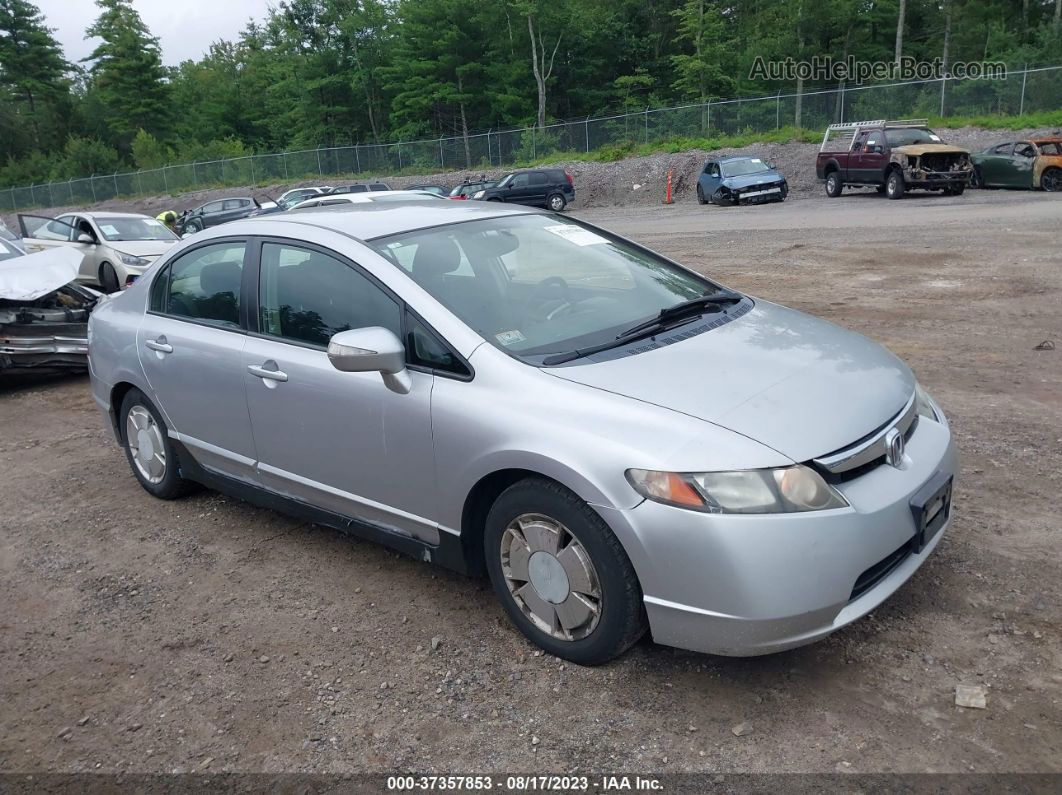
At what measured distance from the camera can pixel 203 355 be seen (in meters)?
4.51

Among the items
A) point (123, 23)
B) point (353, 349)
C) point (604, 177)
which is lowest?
point (604, 177)

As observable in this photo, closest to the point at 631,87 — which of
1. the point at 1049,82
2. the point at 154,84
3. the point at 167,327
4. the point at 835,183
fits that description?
the point at 1049,82

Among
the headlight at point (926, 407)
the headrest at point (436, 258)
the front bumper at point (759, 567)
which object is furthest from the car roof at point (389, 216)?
the headlight at point (926, 407)

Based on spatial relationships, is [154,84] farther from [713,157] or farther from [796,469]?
[796,469]

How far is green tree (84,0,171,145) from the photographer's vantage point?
74.1 meters

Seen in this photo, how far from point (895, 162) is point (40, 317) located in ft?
70.5

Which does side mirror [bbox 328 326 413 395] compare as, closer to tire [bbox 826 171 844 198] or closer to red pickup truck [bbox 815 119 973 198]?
red pickup truck [bbox 815 119 973 198]

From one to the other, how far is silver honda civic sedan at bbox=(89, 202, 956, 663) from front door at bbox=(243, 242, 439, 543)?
0.01 metres

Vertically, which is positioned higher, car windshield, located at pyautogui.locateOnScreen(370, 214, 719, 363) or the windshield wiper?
car windshield, located at pyautogui.locateOnScreen(370, 214, 719, 363)

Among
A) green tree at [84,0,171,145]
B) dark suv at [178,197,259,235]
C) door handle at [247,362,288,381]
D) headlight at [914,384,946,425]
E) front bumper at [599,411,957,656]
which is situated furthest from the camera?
green tree at [84,0,171,145]

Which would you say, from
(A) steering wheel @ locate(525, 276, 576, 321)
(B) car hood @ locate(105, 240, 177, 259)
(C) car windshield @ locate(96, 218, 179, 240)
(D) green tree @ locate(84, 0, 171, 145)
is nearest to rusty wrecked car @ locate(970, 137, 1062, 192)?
(C) car windshield @ locate(96, 218, 179, 240)

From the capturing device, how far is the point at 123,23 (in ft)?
260

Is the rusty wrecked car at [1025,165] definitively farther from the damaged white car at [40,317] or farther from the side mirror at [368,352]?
the side mirror at [368,352]

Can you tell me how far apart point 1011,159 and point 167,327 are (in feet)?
81.9
